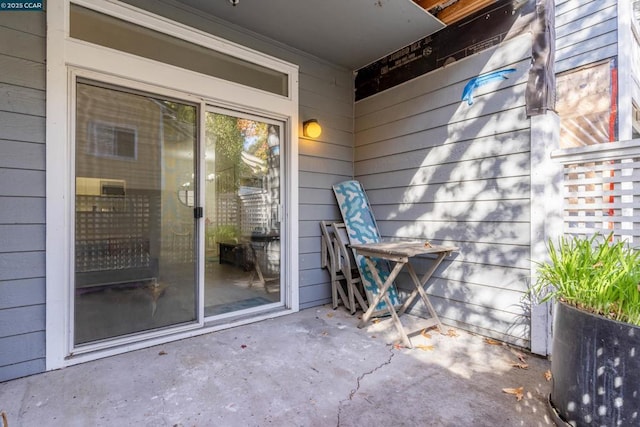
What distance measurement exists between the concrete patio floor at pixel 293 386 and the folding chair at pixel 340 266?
67 cm

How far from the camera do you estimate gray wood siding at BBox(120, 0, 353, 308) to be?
3398 millimetres

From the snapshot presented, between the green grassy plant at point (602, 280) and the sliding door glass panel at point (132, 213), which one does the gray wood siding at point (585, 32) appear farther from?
the sliding door glass panel at point (132, 213)

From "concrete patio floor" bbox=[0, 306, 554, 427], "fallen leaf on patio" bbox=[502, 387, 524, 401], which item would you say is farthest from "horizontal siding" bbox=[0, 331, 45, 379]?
"fallen leaf on patio" bbox=[502, 387, 524, 401]

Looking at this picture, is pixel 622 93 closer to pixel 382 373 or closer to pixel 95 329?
pixel 382 373

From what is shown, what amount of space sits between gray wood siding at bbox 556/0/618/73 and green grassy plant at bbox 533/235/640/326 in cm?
279

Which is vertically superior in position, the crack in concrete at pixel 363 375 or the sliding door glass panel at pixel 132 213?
the sliding door glass panel at pixel 132 213

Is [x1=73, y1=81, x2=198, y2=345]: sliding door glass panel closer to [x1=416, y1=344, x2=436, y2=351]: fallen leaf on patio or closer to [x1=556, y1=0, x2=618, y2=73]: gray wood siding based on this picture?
[x1=416, y1=344, x2=436, y2=351]: fallen leaf on patio

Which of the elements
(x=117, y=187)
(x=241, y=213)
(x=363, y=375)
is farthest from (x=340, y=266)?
(x=117, y=187)

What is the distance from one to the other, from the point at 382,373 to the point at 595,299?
1258 mm

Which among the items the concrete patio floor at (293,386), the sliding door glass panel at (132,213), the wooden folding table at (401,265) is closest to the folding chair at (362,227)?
the wooden folding table at (401,265)

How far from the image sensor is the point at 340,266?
3.37 m

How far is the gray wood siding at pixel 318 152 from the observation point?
3398 millimetres

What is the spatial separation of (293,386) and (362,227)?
1861mm

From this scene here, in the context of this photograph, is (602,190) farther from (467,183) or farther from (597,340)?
(597,340)
